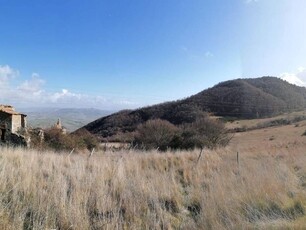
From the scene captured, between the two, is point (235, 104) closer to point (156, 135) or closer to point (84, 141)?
point (156, 135)

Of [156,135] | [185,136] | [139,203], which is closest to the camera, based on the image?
[139,203]

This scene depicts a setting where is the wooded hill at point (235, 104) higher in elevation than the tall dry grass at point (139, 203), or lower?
higher

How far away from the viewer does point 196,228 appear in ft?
15.6

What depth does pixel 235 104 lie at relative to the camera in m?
101

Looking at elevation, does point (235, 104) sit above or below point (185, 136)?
above

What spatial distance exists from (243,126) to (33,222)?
249ft

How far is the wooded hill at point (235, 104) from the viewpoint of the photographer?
301 ft

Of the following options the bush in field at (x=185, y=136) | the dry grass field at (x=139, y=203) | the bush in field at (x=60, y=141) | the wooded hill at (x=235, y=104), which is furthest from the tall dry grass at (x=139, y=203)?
the wooded hill at (x=235, y=104)

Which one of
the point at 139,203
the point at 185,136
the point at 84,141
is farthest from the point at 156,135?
the point at 139,203

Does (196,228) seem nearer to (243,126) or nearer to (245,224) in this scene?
(245,224)

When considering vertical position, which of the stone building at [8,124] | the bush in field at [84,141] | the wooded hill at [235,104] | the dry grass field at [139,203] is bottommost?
the bush in field at [84,141]

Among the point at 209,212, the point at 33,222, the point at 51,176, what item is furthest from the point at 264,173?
the point at 33,222

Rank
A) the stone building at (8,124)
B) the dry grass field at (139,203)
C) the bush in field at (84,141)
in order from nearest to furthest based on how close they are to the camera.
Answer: the dry grass field at (139,203) → the stone building at (8,124) → the bush in field at (84,141)

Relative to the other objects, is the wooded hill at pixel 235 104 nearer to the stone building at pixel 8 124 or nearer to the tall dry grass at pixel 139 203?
the stone building at pixel 8 124
